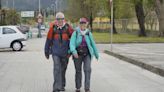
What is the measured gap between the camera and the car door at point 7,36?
3316cm

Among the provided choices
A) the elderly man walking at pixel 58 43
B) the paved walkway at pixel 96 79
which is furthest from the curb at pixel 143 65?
the elderly man walking at pixel 58 43

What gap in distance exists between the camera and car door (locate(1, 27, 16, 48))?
33.2m

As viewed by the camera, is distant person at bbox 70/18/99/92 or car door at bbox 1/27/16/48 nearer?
distant person at bbox 70/18/99/92

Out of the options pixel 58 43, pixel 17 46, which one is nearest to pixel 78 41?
pixel 58 43

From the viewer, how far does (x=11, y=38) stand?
110 ft

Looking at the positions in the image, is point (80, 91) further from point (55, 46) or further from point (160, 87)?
point (160, 87)

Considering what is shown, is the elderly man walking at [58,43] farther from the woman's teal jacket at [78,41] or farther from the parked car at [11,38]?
the parked car at [11,38]

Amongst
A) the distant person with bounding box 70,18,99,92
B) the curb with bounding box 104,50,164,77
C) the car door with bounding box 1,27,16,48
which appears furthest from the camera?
the car door with bounding box 1,27,16,48

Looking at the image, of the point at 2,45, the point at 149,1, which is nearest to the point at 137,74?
the point at 2,45

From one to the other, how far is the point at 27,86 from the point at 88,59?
2.37m

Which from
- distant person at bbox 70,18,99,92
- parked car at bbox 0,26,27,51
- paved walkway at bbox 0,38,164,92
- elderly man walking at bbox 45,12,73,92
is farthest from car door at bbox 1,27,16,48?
distant person at bbox 70,18,99,92

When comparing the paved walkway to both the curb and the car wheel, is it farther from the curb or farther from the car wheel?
the car wheel

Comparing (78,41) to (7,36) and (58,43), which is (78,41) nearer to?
(58,43)

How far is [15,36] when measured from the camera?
33500 millimetres
